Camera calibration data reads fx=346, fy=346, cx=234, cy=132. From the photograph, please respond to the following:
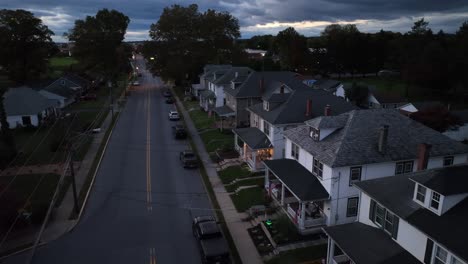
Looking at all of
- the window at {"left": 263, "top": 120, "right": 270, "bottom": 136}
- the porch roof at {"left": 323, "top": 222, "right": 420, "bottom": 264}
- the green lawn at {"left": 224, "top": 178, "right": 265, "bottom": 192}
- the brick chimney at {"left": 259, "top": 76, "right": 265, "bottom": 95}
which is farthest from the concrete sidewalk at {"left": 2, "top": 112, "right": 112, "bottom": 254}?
the brick chimney at {"left": 259, "top": 76, "right": 265, "bottom": 95}

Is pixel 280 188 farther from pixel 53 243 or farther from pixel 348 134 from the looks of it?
pixel 53 243

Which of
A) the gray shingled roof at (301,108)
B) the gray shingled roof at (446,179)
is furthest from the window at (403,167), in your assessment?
the gray shingled roof at (301,108)

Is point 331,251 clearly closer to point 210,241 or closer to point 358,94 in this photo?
point 210,241

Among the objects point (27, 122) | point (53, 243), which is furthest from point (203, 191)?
point (27, 122)

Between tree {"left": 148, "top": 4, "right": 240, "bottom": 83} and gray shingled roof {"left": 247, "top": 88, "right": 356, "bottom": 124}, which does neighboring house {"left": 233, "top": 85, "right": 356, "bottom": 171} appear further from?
tree {"left": 148, "top": 4, "right": 240, "bottom": 83}

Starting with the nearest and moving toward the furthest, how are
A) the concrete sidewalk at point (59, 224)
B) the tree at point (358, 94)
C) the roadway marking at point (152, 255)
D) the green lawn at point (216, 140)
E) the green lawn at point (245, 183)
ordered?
1. the roadway marking at point (152, 255)
2. the concrete sidewalk at point (59, 224)
3. the green lawn at point (245, 183)
4. the green lawn at point (216, 140)
5. the tree at point (358, 94)

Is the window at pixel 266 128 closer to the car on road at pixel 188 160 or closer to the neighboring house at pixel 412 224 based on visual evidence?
the car on road at pixel 188 160
